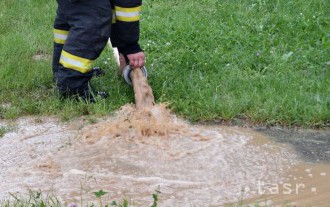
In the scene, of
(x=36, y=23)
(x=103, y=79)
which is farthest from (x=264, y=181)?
(x=36, y=23)

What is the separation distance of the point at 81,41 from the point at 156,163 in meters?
1.33

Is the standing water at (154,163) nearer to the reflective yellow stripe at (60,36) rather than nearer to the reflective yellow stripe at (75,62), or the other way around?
the reflective yellow stripe at (75,62)

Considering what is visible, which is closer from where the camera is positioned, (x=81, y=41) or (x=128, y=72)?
(x=81, y=41)

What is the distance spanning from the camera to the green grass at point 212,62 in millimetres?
4809

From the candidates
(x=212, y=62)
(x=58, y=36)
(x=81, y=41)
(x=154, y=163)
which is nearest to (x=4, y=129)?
(x=81, y=41)

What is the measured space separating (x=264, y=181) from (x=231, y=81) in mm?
1637

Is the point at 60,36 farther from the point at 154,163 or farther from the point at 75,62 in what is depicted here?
the point at 154,163

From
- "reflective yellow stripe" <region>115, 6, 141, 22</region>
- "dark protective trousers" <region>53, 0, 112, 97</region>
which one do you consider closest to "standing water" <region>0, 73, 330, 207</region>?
"dark protective trousers" <region>53, 0, 112, 97</region>

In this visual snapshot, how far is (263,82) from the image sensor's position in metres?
5.18

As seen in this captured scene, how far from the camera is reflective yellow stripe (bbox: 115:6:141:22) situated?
495 centimetres

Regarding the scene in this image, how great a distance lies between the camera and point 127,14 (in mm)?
4957

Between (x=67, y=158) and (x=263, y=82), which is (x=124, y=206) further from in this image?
(x=263, y=82)

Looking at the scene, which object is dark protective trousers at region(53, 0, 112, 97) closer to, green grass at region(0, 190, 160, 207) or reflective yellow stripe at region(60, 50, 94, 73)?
reflective yellow stripe at region(60, 50, 94, 73)

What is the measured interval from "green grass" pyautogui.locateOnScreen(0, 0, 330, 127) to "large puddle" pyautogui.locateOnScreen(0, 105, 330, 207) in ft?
0.85
